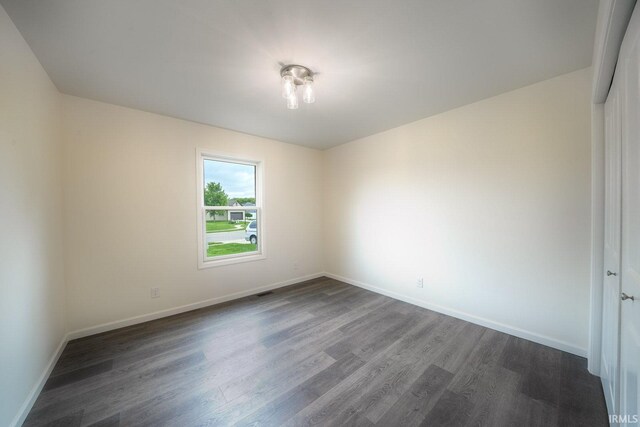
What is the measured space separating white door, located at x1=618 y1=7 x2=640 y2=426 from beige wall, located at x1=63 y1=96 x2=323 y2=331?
11.7 ft

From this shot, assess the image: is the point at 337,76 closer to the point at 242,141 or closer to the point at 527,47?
the point at 527,47

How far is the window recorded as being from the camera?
10.7 ft

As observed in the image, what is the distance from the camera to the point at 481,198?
2586 millimetres

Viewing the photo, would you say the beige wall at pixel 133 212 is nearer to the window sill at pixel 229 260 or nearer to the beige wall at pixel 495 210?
the window sill at pixel 229 260

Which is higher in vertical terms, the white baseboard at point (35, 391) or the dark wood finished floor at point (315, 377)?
the white baseboard at point (35, 391)

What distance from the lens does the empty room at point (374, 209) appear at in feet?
4.67

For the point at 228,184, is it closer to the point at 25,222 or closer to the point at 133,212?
the point at 133,212

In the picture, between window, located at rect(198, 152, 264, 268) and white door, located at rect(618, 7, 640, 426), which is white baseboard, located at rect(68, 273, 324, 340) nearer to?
window, located at rect(198, 152, 264, 268)

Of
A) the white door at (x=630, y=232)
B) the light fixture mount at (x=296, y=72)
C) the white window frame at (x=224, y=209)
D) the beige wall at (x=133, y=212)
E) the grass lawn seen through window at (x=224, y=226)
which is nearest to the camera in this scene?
the white door at (x=630, y=232)

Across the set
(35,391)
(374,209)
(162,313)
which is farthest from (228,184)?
(35,391)

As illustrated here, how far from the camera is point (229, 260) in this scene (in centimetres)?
345

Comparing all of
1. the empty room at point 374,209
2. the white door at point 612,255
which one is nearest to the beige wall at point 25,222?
the empty room at point 374,209

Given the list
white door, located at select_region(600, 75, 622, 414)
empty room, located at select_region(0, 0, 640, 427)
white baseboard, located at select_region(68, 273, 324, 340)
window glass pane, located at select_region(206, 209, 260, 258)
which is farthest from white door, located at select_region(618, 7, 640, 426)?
window glass pane, located at select_region(206, 209, 260, 258)

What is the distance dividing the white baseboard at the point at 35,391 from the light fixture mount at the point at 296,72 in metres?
2.89
